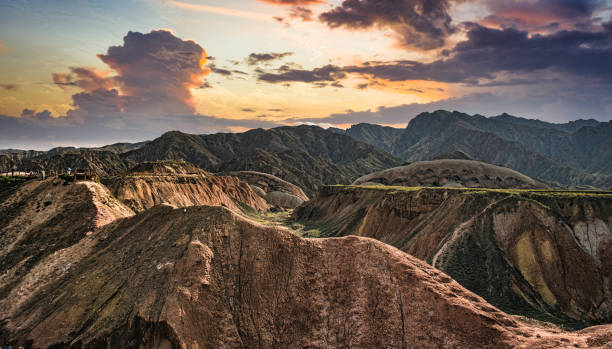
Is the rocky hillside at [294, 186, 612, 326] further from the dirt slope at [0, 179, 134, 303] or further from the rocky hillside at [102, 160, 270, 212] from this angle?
the rocky hillside at [102, 160, 270, 212]

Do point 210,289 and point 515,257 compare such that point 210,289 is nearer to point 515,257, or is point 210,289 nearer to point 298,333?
point 298,333

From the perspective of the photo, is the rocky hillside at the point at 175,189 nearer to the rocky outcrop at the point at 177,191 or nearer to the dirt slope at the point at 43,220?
the rocky outcrop at the point at 177,191

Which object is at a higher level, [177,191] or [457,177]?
[457,177]

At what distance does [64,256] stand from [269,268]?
22.4 meters

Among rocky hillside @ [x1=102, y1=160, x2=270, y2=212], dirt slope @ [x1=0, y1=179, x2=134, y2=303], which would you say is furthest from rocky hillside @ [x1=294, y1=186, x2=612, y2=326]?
rocky hillside @ [x1=102, y1=160, x2=270, y2=212]

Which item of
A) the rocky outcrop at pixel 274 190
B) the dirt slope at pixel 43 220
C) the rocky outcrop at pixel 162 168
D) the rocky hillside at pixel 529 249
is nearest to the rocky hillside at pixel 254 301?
the dirt slope at pixel 43 220

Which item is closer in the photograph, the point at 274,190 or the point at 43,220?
the point at 43,220

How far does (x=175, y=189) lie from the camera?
90062mm

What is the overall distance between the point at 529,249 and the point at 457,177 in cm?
7990

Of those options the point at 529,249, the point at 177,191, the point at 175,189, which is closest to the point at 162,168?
the point at 175,189

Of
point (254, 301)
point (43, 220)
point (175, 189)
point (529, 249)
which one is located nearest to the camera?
point (254, 301)

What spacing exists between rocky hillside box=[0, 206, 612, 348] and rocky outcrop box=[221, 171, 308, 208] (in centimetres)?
12567

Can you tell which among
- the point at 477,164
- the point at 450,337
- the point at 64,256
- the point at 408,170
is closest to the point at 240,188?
the point at 408,170

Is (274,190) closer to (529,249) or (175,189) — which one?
(175,189)
